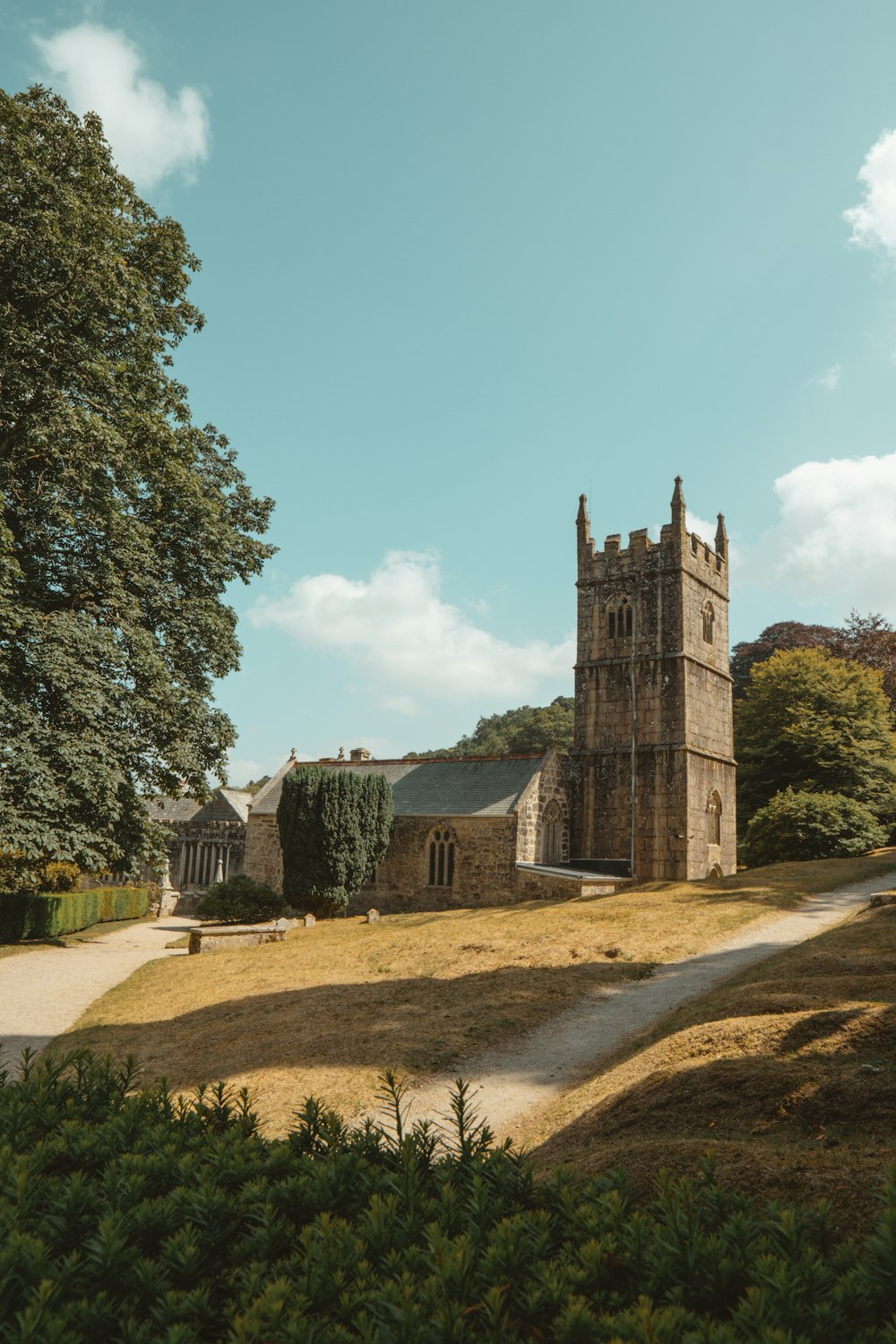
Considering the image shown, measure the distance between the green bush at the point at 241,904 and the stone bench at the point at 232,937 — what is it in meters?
6.21

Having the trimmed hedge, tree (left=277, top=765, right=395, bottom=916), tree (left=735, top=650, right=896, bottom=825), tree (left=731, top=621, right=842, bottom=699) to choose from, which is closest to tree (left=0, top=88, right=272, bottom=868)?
the trimmed hedge

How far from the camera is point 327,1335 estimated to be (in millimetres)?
2498

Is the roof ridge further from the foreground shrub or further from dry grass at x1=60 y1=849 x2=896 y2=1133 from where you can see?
the foreground shrub

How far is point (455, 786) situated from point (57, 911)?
1433cm

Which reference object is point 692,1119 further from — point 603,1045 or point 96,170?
point 96,170

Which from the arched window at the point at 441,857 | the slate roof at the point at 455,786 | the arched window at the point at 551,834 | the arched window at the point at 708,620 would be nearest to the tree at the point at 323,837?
the slate roof at the point at 455,786

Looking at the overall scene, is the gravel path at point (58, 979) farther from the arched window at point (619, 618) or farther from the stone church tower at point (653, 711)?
the arched window at point (619, 618)

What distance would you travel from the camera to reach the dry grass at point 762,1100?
477 cm

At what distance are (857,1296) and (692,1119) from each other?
406 cm

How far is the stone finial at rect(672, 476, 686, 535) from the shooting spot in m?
32.2

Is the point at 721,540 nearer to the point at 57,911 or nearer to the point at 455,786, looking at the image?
the point at 455,786

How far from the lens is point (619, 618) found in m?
33.3

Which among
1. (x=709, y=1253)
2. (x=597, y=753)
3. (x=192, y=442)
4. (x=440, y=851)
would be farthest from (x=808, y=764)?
(x=709, y=1253)

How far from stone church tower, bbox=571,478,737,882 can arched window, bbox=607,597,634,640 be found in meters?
0.04
